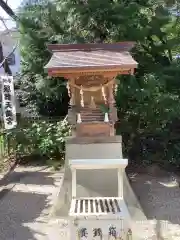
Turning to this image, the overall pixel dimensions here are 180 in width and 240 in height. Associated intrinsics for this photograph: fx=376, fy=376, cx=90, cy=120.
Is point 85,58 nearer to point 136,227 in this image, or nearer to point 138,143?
point 136,227

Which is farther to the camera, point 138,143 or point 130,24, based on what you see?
point 138,143

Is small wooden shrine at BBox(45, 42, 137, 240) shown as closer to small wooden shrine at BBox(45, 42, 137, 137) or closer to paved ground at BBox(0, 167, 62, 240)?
small wooden shrine at BBox(45, 42, 137, 137)

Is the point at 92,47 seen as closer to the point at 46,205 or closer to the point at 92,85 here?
the point at 92,85

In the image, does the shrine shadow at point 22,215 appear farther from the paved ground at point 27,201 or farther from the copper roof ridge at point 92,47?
the copper roof ridge at point 92,47

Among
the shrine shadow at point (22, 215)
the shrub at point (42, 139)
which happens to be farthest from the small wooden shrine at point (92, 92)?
the shrub at point (42, 139)

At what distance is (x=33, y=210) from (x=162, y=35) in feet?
19.3

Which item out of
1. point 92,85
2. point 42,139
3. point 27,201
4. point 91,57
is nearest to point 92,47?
point 91,57

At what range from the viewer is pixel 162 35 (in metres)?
9.97

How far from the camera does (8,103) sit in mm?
9312

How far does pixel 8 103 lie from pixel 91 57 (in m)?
3.64

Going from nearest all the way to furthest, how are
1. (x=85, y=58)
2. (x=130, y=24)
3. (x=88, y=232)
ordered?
(x=88, y=232)
(x=85, y=58)
(x=130, y=24)

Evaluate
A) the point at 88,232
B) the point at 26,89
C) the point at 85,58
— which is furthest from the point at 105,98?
the point at 26,89

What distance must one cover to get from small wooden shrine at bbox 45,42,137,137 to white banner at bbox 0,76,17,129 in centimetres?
285

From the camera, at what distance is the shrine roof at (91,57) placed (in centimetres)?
599
